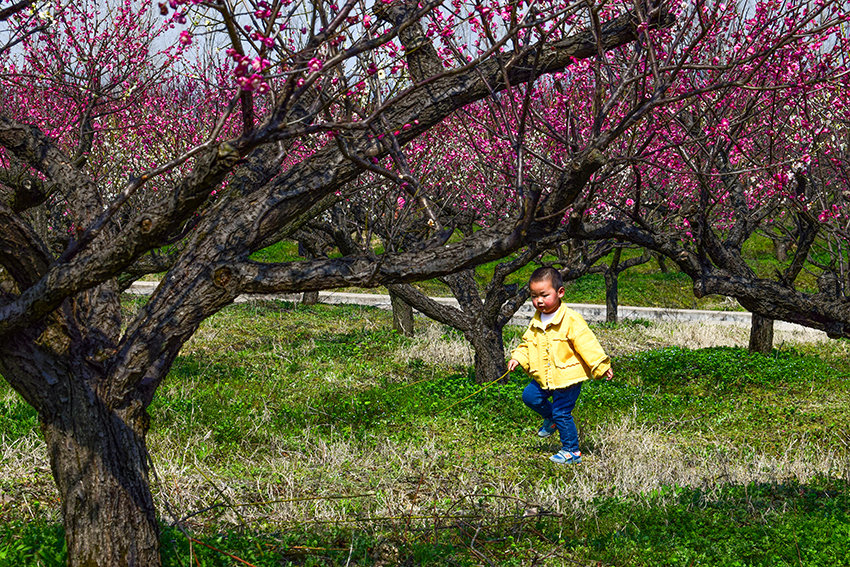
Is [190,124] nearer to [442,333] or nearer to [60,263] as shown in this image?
[442,333]

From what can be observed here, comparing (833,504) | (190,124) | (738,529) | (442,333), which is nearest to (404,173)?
(738,529)

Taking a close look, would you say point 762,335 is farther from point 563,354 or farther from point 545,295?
point 545,295

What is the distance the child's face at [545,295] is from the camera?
6.41m

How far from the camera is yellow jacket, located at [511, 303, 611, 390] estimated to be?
648 centimetres

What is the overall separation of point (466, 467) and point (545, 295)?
65.8 inches

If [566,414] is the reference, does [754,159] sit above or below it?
above

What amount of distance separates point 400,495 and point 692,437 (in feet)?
12.3

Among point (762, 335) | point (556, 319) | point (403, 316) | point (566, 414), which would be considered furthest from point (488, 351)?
point (762, 335)

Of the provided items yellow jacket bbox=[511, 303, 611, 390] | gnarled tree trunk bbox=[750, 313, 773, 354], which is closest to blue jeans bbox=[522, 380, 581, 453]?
yellow jacket bbox=[511, 303, 611, 390]

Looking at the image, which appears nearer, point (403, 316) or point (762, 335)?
point (762, 335)

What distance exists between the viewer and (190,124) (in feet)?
43.8

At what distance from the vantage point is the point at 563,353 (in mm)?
6555

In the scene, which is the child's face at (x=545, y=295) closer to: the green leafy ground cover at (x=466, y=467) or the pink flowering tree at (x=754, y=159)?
the pink flowering tree at (x=754, y=159)

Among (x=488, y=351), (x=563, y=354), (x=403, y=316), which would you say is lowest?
(x=403, y=316)
